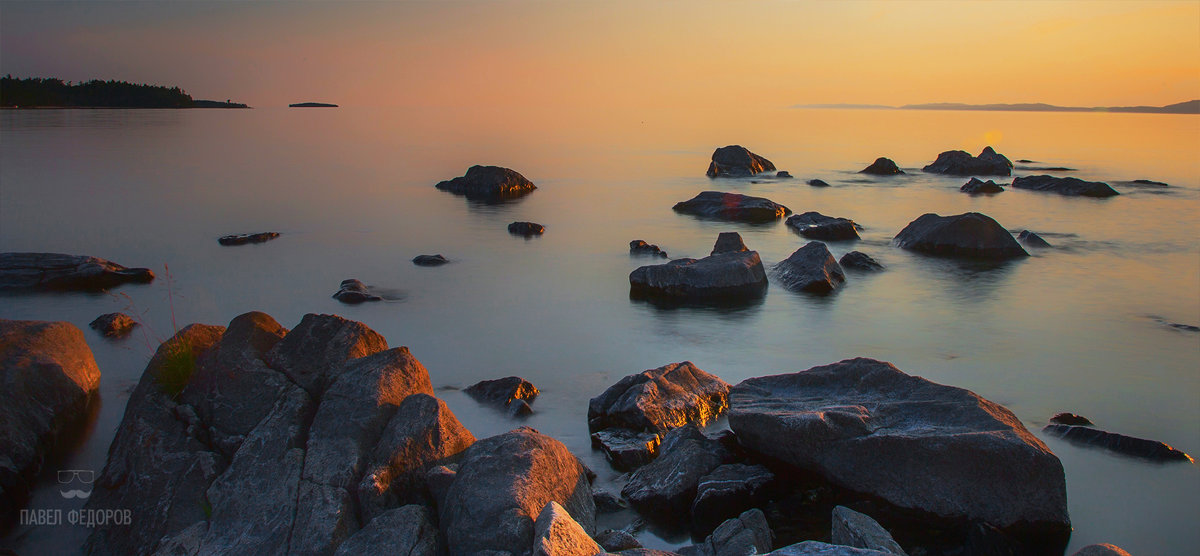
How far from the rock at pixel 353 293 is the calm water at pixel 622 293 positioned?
1.14 feet

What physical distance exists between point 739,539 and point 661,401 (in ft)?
8.74

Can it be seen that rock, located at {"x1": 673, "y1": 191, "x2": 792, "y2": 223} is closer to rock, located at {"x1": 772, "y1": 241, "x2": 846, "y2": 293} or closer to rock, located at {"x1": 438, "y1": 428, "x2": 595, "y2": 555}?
rock, located at {"x1": 772, "y1": 241, "x2": 846, "y2": 293}

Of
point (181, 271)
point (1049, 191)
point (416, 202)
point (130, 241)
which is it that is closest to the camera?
point (181, 271)

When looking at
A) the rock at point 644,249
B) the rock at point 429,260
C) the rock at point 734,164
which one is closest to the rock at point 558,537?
the rock at point 429,260

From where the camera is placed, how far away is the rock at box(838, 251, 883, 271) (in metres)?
17.7

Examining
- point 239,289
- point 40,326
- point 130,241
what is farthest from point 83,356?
point 130,241

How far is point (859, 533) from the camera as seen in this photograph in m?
5.90

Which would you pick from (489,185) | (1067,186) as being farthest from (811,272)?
(1067,186)

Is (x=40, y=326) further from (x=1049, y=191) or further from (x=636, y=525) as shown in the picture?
(x=1049, y=191)

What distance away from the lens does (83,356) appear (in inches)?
386

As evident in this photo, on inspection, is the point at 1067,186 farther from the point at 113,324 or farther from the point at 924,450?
the point at 113,324

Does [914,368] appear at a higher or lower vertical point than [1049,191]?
lower

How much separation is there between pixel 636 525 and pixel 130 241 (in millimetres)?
19450

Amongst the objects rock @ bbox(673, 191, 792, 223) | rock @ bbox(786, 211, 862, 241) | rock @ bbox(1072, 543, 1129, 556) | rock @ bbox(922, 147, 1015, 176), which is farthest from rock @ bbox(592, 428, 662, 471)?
rock @ bbox(922, 147, 1015, 176)
